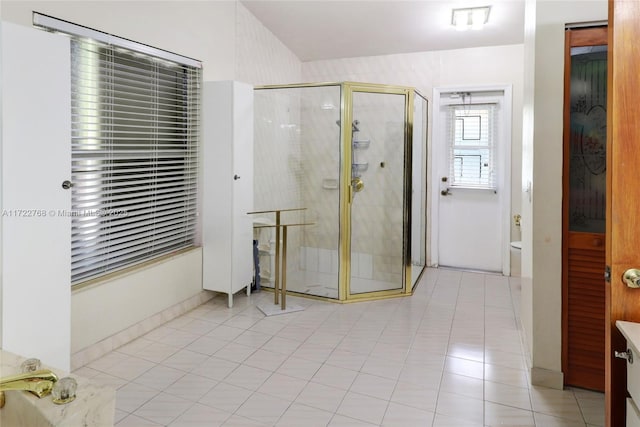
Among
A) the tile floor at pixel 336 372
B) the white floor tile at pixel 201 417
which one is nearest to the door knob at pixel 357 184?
the tile floor at pixel 336 372

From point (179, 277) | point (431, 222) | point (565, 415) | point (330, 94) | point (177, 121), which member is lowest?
point (565, 415)

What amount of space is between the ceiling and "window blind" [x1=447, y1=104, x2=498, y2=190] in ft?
2.41

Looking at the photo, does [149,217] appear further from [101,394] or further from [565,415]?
[565,415]

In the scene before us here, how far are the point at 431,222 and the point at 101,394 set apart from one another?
15.3 feet

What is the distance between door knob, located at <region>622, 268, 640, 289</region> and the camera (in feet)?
4.77

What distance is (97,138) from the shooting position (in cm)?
275

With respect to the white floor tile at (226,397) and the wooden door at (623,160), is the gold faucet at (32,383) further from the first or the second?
the wooden door at (623,160)

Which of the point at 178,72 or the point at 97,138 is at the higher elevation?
the point at 178,72

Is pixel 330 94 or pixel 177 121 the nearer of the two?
pixel 177 121

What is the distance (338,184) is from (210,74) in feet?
4.74

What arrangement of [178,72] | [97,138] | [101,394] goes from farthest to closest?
[178,72]
[97,138]
[101,394]

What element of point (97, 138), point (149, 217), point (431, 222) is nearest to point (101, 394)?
point (97, 138)

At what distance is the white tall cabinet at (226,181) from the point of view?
352cm

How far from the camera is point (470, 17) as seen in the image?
3.94 metres
